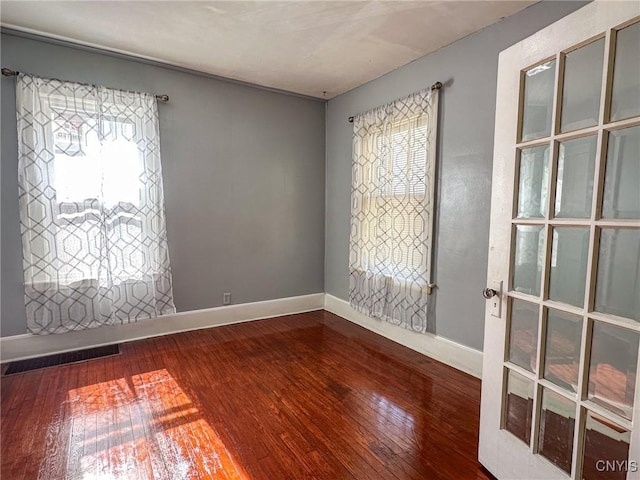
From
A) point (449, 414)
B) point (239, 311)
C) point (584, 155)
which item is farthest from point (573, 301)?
point (239, 311)

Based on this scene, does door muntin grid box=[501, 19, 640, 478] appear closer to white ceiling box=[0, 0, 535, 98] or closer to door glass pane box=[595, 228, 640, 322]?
door glass pane box=[595, 228, 640, 322]

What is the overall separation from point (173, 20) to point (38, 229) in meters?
1.97

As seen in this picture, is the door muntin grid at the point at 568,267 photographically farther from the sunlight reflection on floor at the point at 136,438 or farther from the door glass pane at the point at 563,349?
the sunlight reflection on floor at the point at 136,438

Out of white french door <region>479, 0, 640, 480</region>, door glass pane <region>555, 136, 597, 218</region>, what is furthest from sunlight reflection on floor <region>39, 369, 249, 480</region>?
door glass pane <region>555, 136, 597, 218</region>

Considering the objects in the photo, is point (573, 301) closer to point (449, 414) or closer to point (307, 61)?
point (449, 414)

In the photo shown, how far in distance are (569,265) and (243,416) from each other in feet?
6.28

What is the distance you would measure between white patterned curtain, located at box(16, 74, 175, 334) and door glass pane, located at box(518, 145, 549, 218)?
2966mm

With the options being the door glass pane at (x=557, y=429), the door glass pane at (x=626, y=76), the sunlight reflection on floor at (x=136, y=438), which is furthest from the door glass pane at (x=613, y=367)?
the sunlight reflection on floor at (x=136, y=438)

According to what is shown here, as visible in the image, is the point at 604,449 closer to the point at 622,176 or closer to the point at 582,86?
the point at 622,176

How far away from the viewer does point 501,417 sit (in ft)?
5.06

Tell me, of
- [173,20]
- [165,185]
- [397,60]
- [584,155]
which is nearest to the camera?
[584,155]

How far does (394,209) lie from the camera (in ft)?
10.5

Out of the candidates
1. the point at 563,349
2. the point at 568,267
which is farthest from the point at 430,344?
the point at 568,267

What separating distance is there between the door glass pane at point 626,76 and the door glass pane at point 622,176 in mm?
68
